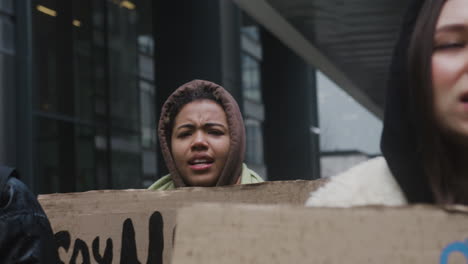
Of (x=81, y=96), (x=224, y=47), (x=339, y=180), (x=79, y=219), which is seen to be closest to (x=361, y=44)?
(x=224, y=47)

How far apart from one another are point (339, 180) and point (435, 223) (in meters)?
0.25

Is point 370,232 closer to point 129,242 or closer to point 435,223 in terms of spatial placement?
point 435,223

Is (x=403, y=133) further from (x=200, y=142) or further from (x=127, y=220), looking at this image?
(x=200, y=142)

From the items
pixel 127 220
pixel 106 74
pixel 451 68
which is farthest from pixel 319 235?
pixel 106 74

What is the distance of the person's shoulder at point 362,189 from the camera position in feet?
4.49

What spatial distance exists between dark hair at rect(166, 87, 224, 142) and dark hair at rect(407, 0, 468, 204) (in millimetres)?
1943

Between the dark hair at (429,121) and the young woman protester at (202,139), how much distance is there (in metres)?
1.73

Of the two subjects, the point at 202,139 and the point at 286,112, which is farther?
the point at 286,112

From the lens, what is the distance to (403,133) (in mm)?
1378

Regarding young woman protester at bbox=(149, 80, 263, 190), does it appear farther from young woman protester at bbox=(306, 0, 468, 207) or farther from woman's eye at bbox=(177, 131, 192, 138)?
young woman protester at bbox=(306, 0, 468, 207)

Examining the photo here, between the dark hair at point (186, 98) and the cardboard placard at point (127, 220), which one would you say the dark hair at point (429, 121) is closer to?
the cardboard placard at point (127, 220)

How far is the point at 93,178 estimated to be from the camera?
10320mm

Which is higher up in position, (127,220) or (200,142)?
(200,142)

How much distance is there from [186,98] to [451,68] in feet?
6.75
